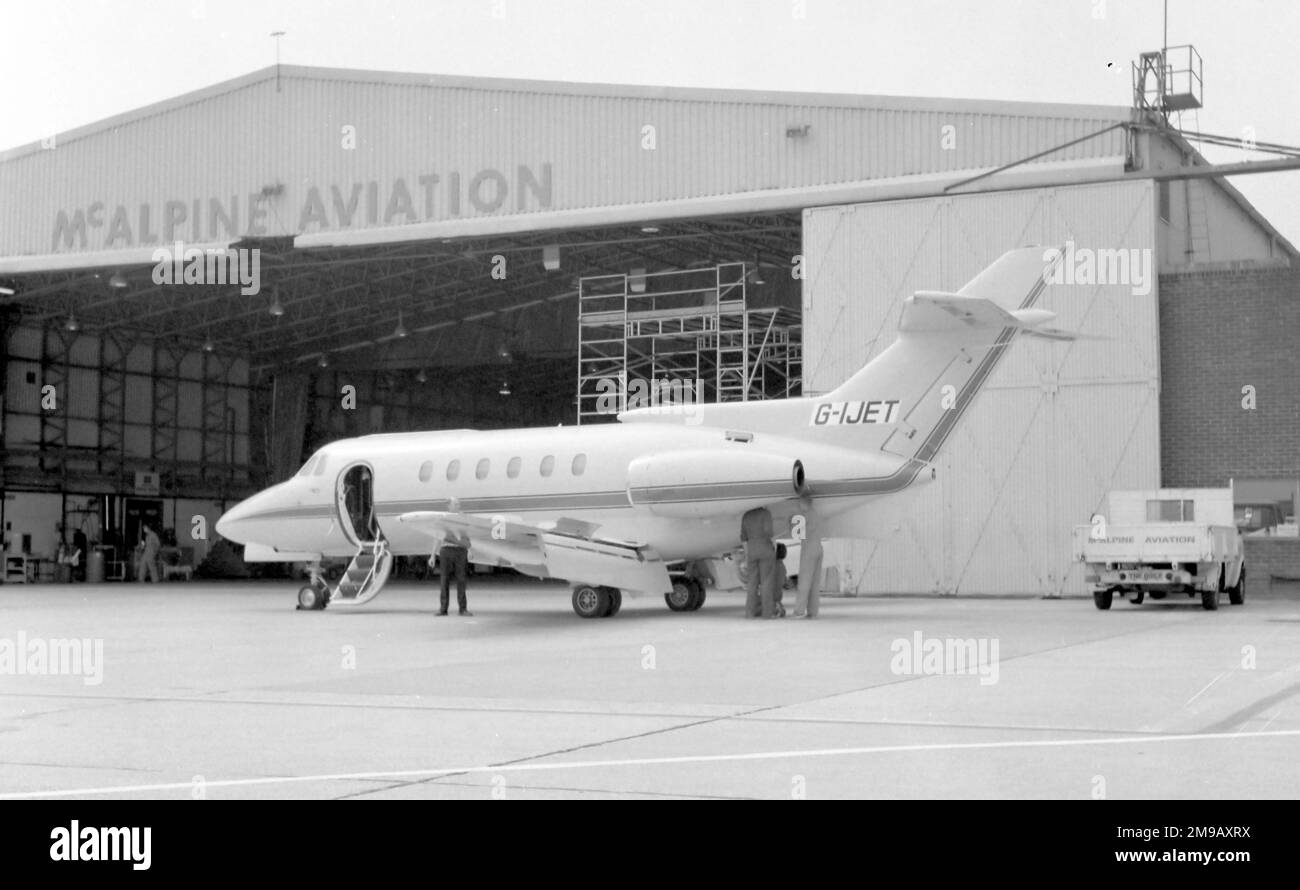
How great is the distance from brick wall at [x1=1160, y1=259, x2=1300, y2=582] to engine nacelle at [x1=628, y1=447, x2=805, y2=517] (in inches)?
421

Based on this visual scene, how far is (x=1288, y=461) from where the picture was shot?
87.2ft

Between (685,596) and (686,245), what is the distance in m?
12.0

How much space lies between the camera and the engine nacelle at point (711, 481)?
65.2 feet

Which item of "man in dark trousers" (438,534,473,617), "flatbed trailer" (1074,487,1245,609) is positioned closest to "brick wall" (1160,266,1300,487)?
"flatbed trailer" (1074,487,1245,609)

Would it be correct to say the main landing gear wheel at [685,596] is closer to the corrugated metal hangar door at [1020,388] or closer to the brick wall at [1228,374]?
the corrugated metal hangar door at [1020,388]

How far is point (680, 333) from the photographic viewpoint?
3269cm

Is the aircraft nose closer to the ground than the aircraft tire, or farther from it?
farther from it

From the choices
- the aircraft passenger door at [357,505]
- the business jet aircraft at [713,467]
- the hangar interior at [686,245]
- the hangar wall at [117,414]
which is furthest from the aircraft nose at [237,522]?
the hangar wall at [117,414]

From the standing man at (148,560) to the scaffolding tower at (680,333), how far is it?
49.9ft

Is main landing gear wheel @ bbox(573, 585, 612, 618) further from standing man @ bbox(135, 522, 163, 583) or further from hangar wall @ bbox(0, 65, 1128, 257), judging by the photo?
standing man @ bbox(135, 522, 163, 583)

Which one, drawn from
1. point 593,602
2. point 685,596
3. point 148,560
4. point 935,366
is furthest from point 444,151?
point 148,560

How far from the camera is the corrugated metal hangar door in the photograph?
26.4 meters
